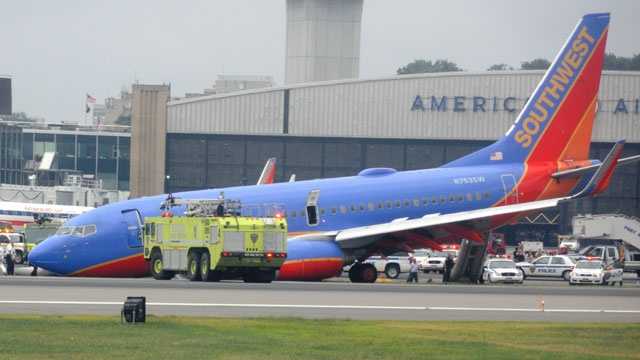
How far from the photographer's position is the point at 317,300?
130 feet

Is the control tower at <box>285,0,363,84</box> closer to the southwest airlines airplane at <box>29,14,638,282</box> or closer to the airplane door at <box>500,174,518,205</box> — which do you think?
the southwest airlines airplane at <box>29,14,638,282</box>

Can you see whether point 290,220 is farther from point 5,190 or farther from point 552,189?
point 5,190

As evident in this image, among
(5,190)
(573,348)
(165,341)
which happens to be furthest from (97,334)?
(5,190)

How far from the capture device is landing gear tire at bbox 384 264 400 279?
250ft

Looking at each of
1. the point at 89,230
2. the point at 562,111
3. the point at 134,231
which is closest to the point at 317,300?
the point at 134,231

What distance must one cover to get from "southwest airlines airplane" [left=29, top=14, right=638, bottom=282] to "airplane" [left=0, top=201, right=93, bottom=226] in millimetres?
52741

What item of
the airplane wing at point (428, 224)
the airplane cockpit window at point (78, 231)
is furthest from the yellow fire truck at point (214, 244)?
the airplane wing at point (428, 224)

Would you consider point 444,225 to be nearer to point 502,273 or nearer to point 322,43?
point 502,273

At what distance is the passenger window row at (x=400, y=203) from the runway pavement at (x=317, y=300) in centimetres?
643

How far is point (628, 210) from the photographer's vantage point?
10312cm

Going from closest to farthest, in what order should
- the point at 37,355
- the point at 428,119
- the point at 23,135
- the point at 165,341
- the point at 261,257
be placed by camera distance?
the point at 37,355 < the point at 165,341 < the point at 261,257 < the point at 428,119 < the point at 23,135

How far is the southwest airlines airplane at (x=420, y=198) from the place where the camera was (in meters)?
50.2

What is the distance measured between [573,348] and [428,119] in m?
74.5

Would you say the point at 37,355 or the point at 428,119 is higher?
the point at 428,119
